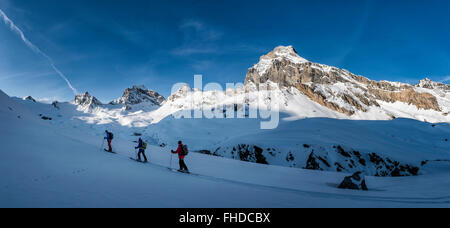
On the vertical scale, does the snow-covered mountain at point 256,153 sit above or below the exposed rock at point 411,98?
below

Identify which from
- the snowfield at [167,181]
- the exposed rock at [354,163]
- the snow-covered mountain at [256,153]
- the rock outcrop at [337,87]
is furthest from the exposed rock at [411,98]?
the exposed rock at [354,163]

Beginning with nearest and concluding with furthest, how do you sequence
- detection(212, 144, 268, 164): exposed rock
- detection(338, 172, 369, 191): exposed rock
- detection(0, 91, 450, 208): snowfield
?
detection(0, 91, 450, 208): snowfield < detection(338, 172, 369, 191): exposed rock < detection(212, 144, 268, 164): exposed rock

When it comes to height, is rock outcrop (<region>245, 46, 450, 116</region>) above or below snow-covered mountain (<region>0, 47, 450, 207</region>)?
above

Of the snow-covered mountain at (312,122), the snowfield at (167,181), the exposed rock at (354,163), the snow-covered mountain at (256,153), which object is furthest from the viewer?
the snow-covered mountain at (312,122)

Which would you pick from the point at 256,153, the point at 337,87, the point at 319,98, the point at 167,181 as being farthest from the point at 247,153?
the point at 337,87

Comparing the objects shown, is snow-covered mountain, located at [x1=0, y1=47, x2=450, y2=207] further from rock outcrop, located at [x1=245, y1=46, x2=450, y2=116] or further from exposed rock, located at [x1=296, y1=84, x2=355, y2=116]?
rock outcrop, located at [x1=245, y1=46, x2=450, y2=116]

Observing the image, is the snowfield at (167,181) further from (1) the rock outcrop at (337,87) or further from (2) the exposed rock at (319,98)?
(1) the rock outcrop at (337,87)

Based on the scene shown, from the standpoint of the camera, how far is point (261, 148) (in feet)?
112

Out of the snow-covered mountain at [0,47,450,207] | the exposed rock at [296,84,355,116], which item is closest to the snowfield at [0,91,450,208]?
the snow-covered mountain at [0,47,450,207]

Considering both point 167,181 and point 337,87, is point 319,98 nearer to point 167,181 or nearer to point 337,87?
point 337,87

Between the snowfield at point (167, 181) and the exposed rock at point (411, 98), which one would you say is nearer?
the snowfield at point (167, 181)

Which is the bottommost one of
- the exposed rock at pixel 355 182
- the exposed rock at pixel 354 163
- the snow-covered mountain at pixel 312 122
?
the exposed rock at pixel 354 163
